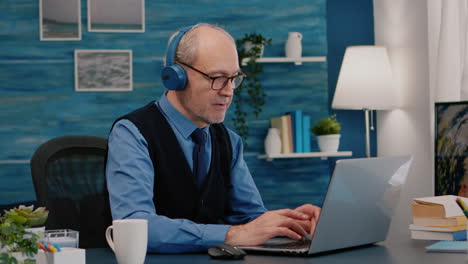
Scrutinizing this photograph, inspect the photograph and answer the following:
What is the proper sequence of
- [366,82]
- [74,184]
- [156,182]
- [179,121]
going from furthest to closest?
1. [366,82]
2. [74,184]
3. [179,121]
4. [156,182]

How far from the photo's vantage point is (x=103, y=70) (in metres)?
4.26

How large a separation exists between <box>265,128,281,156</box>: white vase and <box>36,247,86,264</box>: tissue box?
301 cm

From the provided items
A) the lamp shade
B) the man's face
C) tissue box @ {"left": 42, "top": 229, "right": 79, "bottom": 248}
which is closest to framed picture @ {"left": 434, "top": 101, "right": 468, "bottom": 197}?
the man's face

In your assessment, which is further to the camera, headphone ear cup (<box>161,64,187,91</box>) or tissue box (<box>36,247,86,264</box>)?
headphone ear cup (<box>161,64,187,91</box>)

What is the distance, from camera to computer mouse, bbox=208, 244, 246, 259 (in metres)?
1.52

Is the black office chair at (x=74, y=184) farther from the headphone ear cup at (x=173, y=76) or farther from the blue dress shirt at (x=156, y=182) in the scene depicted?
the headphone ear cup at (x=173, y=76)

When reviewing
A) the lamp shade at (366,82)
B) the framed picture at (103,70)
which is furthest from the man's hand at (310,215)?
the framed picture at (103,70)

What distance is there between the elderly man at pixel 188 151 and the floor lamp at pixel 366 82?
201 centimetres

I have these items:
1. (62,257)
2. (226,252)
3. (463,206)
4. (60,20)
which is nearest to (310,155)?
(60,20)

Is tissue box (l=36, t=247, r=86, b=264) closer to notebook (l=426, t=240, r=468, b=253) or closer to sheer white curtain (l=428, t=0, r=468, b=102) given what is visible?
notebook (l=426, t=240, r=468, b=253)

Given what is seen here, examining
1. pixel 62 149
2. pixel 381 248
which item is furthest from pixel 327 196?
pixel 62 149

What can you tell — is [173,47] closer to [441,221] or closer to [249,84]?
[441,221]

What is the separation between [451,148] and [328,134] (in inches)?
84.8

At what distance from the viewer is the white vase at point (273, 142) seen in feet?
13.8
